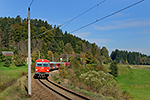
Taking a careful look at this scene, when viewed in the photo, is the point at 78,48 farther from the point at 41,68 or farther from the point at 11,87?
the point at 11,87

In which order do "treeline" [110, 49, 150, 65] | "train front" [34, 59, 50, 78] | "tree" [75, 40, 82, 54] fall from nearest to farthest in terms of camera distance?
"train front" [34, 59, 50, 78] → "tree" [75, 40, 82, 54] → "treeline" [110, 49, 150, 65]

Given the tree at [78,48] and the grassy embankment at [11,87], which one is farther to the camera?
the tree at [78,48]

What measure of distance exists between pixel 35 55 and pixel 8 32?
187 ft

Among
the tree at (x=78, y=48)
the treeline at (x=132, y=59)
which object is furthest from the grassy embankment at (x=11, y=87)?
the treeline at (x=132, y=59)

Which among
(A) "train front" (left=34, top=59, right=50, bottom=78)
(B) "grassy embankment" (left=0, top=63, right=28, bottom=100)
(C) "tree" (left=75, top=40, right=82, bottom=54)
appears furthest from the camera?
(C) "tree" (left=75, top=40, right=82, bottom=54)

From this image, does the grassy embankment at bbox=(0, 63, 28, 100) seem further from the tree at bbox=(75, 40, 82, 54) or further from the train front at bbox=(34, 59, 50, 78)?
the tree at bbox=(75, 40, 82, 54)

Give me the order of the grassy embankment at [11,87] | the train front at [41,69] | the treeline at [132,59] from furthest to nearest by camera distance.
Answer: the treeline at [132,59] < the train front at [41,69] < the grassy embankment at [11,87]

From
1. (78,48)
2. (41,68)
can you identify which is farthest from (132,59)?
(41,68)

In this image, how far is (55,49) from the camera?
101m

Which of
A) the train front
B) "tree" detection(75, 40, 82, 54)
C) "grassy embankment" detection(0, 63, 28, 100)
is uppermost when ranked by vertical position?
"tree" detection(75, 40, 82, 54)

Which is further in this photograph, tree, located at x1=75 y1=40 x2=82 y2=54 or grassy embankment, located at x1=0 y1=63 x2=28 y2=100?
tree, located at x1=75 y1=40 x2=82 y2=54

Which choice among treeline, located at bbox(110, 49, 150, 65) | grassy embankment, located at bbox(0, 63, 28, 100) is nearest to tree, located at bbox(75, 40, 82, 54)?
treeline, located at bbox(110, 49, 150, 65)

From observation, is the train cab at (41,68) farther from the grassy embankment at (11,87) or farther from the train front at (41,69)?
the grassy embankment at (11,87)

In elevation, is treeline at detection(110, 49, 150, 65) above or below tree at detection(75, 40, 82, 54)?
below
